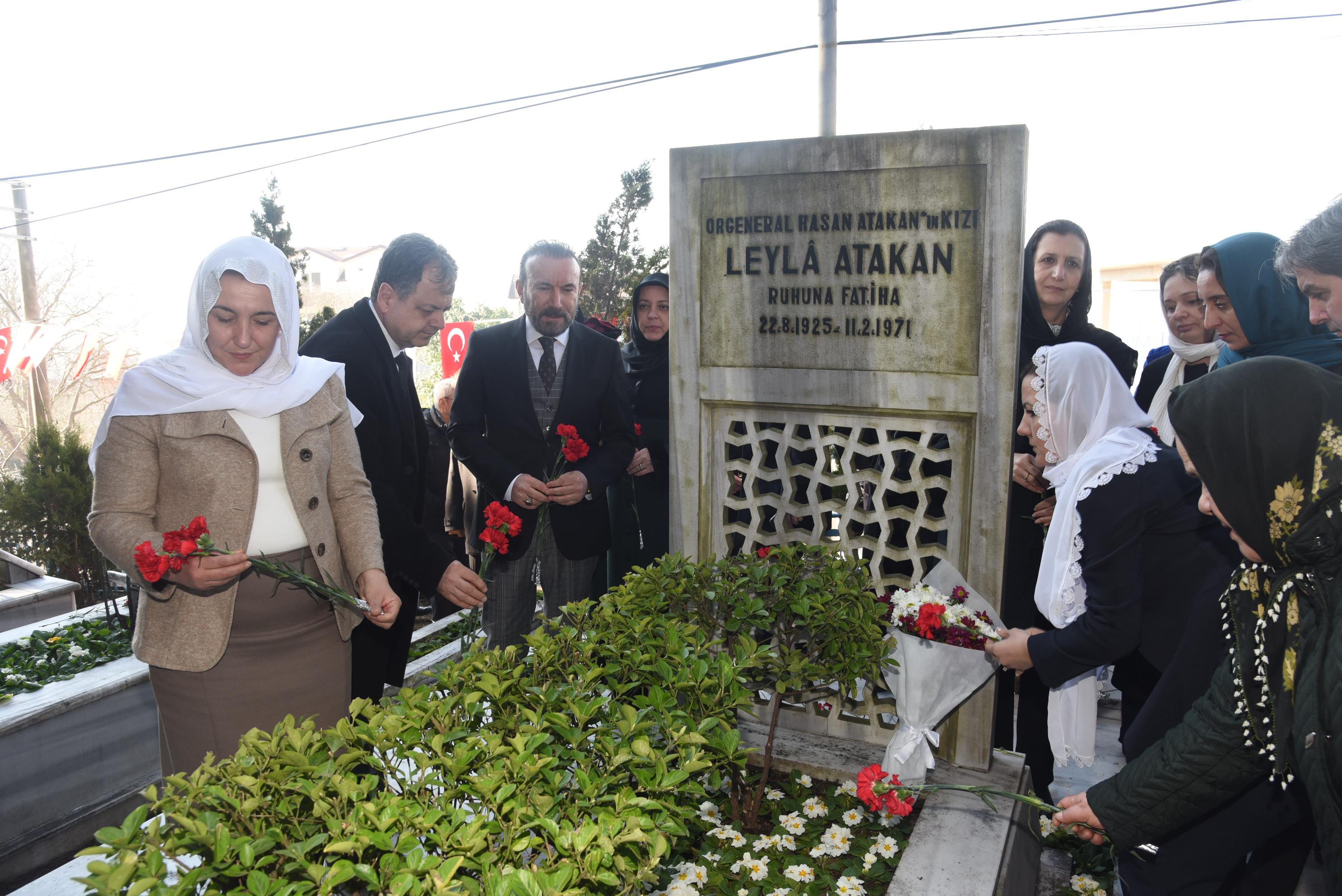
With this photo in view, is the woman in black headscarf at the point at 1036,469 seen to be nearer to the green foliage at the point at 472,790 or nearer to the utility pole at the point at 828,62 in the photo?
the green foliage at the point at 472,790

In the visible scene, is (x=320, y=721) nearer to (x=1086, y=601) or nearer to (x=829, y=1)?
(x=1086, y=601)

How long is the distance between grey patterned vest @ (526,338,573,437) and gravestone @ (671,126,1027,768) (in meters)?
0.76

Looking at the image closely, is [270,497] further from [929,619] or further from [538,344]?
[929,619]

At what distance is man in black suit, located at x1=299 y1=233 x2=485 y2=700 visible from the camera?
2.87 meters

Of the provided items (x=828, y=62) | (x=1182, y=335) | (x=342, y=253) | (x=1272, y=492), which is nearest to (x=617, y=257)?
(x=828, y=62)

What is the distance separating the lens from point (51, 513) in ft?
21.6

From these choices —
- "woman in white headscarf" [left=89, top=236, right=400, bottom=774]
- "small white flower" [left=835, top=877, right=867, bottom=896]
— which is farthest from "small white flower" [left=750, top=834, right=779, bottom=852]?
"woman in white headscarf" [left=89, top=236, right=400, bottom=774]

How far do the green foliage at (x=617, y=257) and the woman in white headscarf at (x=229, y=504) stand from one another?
8.74m

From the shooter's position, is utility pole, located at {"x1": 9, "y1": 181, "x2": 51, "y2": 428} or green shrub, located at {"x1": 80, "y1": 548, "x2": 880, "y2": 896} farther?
utility pole, located at {"x1": 9, "y1": 181, "x2": 51, "y2": 428}

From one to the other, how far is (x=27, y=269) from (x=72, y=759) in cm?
1404

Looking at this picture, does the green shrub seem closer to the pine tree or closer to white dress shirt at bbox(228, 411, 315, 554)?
white dress shirt at bbox(228, 411, 315, 554)

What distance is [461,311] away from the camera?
36.3 meters

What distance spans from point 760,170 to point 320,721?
2267mm

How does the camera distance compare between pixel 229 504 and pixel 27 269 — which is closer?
pixel 229 504
